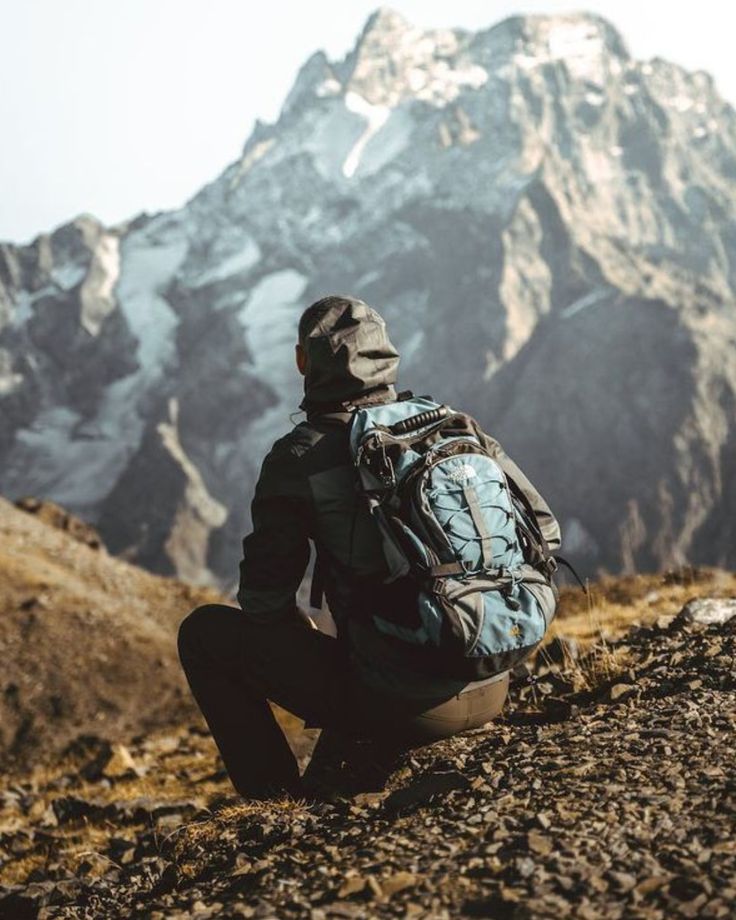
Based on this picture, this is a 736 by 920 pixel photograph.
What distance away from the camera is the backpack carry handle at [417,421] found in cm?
445

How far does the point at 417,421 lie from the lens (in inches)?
177

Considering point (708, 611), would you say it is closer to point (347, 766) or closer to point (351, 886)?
point (347, 766)

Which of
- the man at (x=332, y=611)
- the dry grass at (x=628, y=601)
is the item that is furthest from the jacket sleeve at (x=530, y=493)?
the dry grass at (x=628, y=601)

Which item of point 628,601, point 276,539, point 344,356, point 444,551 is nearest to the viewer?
point 444,551

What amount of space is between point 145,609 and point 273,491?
19505 millimetres

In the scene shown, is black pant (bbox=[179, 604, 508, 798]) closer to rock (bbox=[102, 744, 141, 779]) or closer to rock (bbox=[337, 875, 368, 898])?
rock (bbox=[337, 875, 368, 898])

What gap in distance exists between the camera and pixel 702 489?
142625 millimetres

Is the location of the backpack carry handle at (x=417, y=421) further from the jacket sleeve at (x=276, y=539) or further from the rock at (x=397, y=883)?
the rock at (x=397, y=883)

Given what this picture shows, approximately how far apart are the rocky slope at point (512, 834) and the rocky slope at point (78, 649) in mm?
10837

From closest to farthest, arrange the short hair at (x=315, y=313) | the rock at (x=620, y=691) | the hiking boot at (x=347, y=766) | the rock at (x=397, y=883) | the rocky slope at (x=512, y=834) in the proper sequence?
1. the rocky slope at (x=512, y=834)
2. the rock at (x=397, y=883)
3. the short hair at (x=315, y=313)
4. the hiking boot at (x=347, y=766)
5. the rock at (x=620, y=691)

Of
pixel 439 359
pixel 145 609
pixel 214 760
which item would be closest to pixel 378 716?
pixel 214 760

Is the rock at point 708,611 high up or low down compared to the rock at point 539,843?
down

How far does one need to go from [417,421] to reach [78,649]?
56.0ft

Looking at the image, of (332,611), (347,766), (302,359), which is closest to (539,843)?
(332,611)
